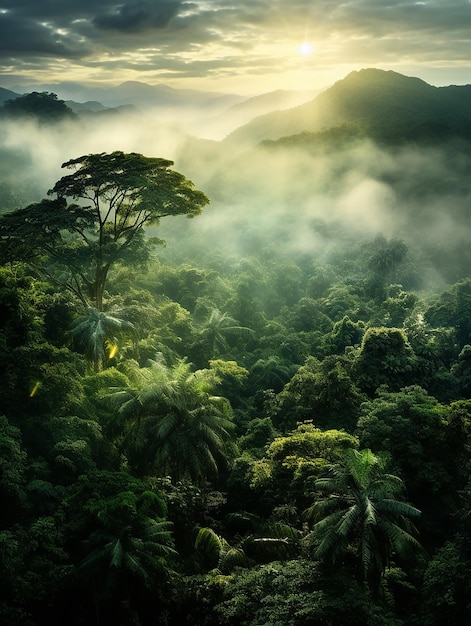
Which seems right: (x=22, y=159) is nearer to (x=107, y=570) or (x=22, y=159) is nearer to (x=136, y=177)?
(x=136, y=177)

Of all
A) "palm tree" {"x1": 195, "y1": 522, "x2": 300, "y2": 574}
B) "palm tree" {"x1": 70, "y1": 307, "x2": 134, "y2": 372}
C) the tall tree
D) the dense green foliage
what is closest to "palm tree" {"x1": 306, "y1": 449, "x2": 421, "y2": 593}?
the dense green foliage

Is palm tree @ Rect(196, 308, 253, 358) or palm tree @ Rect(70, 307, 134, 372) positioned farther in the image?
palm tree @ Rect(196, 308, 253, 358)

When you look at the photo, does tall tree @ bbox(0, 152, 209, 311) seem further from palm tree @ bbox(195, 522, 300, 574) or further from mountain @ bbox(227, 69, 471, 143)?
mountain @ bbox(227, 69, 471, 143)

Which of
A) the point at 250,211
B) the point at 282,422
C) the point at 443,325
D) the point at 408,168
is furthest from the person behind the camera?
the point at 408,168

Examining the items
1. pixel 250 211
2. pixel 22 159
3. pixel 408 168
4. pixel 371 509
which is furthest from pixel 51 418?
pixel 408 168

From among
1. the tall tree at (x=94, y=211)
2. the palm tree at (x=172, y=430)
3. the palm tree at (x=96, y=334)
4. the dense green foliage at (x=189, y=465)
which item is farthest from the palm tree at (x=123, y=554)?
the tall tree at (x=94, y=211)

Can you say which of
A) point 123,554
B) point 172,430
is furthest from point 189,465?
point 123,554

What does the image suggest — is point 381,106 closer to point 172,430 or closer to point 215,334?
point 215,334
